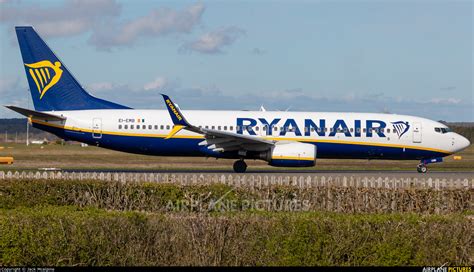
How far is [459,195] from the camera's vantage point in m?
20.6

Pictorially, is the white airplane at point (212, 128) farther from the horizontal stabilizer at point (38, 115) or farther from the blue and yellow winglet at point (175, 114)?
the blue and yellow winglet at point (175, 114)

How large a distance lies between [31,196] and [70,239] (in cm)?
785

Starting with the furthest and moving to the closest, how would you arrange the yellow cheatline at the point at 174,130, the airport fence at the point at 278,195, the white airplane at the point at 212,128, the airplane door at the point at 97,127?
the airplane door at the point at 97,127 < the white airplane at the point at 212,128 < the yellow cheatline at the point at 174,130 < the airport fence at the point at 278,195

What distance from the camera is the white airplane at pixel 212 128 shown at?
39031mm

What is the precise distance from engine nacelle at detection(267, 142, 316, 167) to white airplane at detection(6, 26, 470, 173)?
144mm

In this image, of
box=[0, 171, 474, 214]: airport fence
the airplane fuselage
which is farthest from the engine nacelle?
box=[0, 171, 474, 214]: airport fence

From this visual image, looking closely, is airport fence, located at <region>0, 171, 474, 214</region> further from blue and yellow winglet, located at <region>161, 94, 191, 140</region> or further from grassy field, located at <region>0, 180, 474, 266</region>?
blue and yellow winglet, located at <region>161, 94, 191, 140</region>

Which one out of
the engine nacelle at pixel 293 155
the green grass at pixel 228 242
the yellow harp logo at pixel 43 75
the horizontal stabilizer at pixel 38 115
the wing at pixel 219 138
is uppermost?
the yellow harp logo at pixel 43 75

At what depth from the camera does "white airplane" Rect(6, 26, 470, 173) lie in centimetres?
3903

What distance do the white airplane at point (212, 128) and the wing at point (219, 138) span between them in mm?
53

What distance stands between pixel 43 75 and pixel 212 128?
9.76m

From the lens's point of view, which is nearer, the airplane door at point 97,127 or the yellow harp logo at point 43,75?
the airplane door at point 97,127

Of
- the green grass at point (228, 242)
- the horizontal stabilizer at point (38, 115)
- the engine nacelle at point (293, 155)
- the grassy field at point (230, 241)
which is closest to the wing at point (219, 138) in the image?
the engine nacelle at point (293, 155)

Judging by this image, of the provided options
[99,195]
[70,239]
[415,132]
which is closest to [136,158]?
[415,132]
